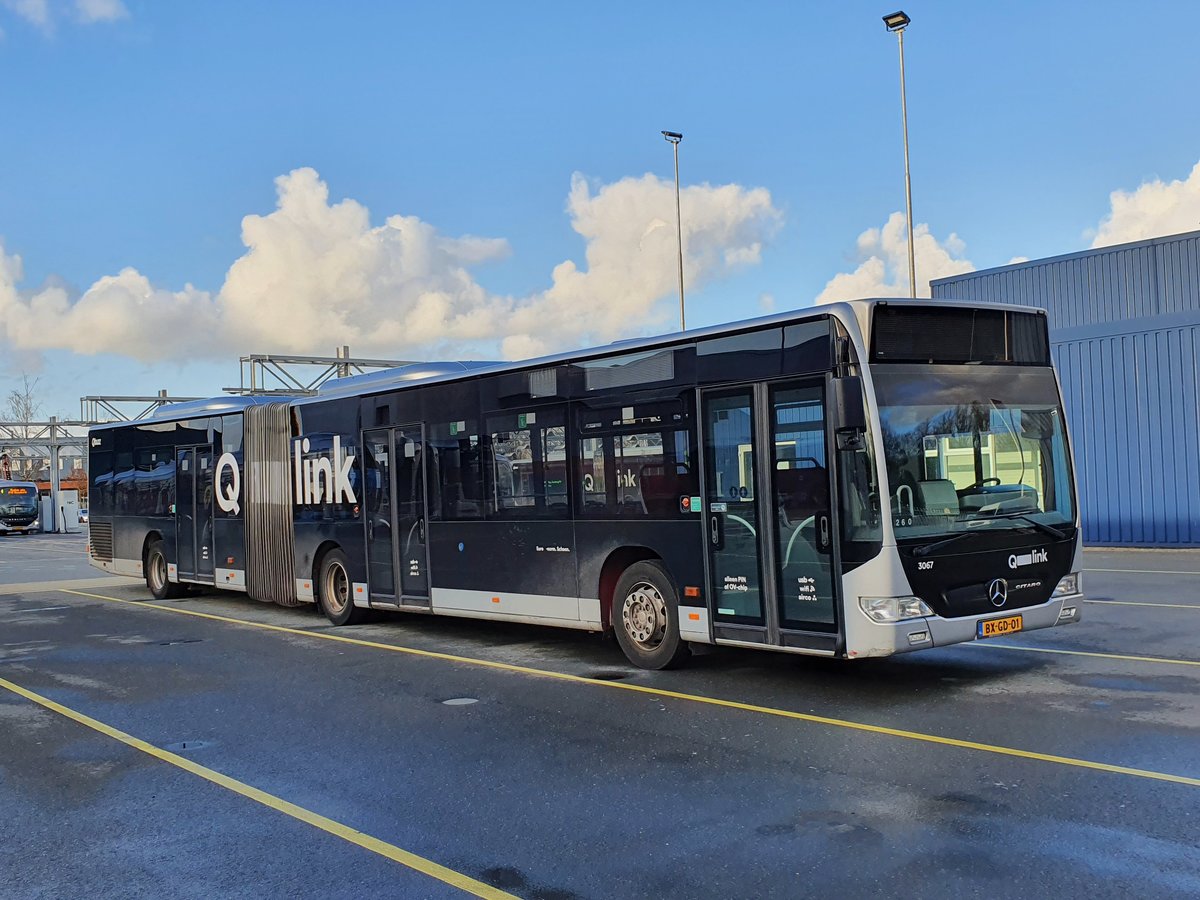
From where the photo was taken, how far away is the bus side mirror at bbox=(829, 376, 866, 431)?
315 inches

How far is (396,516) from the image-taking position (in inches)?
529

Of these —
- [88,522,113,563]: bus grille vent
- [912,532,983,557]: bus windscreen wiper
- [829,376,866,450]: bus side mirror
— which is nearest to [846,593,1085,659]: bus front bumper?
[912,532,983,557]: bus windscreen wiper

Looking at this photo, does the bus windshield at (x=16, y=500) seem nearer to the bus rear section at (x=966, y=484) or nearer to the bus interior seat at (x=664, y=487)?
the bus interior seat at (x=664, y=487)

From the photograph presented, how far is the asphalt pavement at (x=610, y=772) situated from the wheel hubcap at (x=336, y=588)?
2924 millimetres

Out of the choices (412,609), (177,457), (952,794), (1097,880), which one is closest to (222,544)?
(177,457)

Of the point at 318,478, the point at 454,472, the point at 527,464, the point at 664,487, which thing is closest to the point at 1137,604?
the point at 664,487

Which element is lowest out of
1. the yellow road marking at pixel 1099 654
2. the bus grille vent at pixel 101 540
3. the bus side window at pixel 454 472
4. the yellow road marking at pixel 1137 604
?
the yellow road marking at pixel 1137 604

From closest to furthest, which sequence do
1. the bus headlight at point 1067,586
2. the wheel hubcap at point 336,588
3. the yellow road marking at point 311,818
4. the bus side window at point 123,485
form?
the yellow road marking at point 311,818
the bus headlight at point 1067,586
the wheel hubcap at point 336,588
the bus side window at point 123,485

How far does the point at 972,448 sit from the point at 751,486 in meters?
1.75

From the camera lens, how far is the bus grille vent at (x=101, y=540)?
20880mm

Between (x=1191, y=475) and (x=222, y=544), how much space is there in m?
19.3

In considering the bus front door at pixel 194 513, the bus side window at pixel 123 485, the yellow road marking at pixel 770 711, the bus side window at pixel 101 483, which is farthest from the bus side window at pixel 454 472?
the bus side window at pixel 101 483

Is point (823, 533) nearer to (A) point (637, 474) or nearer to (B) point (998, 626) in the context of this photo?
(B) point (998, 626)

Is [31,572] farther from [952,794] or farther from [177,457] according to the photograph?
[952,794]
